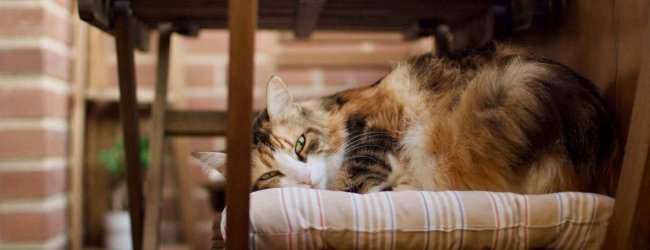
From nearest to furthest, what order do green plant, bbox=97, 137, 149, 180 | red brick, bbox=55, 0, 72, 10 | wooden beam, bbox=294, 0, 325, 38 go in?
1. wooden beam, bbox=294, 0, 325, 38
2. red brick, bbox=55, 0, 72, 10
3. green plant, bbox=97, 137, 149, 180

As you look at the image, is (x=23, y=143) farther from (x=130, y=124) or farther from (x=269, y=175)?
(x=269, y=175)

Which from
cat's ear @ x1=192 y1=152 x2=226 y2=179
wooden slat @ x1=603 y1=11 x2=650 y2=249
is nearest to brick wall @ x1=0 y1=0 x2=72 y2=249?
cat's ear @ x1=192 y1=152 x2=226 y2=179

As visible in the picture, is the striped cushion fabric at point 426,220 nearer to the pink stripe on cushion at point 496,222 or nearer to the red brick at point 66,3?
the pink stripe on cushion at point 496,222

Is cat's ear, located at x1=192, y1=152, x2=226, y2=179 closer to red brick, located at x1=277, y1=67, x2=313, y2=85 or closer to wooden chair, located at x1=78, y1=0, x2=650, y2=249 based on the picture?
wooden chair, located at x1=78, y1=0, x2=650, y2=249

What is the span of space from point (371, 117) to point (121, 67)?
1.97ft

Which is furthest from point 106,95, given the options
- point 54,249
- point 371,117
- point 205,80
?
point 371,117

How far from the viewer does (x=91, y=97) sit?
5.83 feet

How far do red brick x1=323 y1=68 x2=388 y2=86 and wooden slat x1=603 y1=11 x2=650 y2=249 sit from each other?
53.9 inches

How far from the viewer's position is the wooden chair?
66 centimetres

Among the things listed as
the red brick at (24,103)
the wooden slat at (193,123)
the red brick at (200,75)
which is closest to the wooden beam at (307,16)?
the wooden slat at (193,123)

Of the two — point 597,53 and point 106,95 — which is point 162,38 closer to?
point 106,95

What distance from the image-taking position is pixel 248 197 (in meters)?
0.67

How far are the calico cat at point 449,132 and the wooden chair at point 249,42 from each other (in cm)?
11

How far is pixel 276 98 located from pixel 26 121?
2.74 feet
